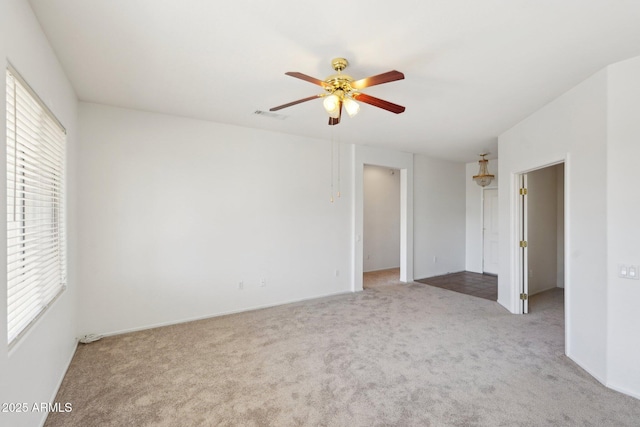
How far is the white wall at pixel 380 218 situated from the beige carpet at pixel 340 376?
3417mm

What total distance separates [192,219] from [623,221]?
4491mm

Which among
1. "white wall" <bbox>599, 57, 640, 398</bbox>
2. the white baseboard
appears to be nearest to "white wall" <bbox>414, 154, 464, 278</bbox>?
"white wall" <bbox>599, 57, 640, 398</bbox>

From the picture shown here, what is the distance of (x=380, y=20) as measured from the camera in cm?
196

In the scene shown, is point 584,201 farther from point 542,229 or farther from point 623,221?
point 542,229

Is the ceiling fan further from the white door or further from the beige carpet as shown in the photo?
the white door

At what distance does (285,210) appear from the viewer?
477 cm

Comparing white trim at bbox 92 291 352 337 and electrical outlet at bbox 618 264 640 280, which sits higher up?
electrical outlet at bbox 618 264 640 280

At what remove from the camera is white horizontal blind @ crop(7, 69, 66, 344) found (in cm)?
169

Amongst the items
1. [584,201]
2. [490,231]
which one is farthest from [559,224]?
[584,201]

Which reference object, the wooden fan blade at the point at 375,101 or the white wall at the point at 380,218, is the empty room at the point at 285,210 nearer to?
the wooden fan blade at the point at 375,101

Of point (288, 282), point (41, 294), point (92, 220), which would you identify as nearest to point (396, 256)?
point (288, 282)

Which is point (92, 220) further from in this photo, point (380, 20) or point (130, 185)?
point (380, 20)

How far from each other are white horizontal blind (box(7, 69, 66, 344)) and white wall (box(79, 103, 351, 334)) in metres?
0.75

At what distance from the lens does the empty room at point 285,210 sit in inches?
77.6
